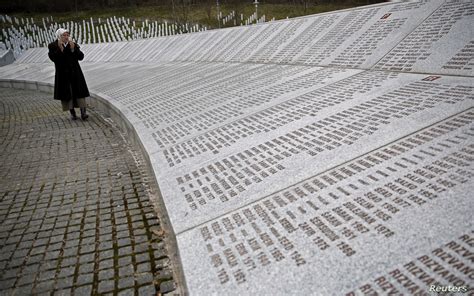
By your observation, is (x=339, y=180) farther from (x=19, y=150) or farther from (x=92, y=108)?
(x=92, y=108)

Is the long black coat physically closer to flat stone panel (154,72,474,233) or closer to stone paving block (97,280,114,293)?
flat stone panel (154,72,474,233)

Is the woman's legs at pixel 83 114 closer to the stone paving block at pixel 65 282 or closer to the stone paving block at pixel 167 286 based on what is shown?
the stone paving block at pixel 65 282

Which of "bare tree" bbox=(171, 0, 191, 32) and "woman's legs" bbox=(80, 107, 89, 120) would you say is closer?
"woman's legs" bbox=(80, 107, 89, 120)

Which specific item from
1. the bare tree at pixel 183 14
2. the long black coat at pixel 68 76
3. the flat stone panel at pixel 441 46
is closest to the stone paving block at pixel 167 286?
the flat stone panel at pixel 441 46

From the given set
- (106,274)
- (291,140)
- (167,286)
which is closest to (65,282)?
(106,274)

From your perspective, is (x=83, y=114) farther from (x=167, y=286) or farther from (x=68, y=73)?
(x=167, y=286)

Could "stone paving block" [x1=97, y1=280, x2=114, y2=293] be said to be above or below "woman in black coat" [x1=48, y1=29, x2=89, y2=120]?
below

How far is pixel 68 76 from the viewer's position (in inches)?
278

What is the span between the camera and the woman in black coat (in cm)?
677

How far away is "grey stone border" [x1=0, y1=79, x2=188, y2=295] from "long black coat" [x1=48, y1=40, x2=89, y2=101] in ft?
1.80

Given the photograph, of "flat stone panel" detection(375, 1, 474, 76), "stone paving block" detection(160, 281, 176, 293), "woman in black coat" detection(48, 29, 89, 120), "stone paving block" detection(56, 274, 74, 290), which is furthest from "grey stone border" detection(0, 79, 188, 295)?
"flat stone panel" detection(375, 1, 474, 76)

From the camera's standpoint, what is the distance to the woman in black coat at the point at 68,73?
6.77 meters

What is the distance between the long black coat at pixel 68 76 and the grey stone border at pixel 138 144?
55 cm

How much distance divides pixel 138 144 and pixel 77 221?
5.56ft
